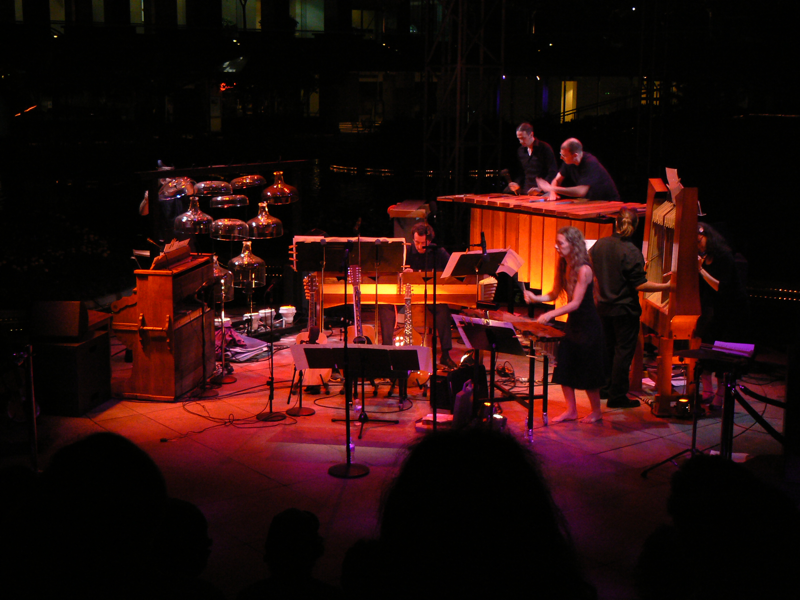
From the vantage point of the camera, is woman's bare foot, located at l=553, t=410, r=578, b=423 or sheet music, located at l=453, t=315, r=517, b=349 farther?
woman's bare foot, located at l=553, t=410, r=578, b=423

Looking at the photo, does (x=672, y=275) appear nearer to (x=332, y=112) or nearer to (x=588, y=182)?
(x=588, y=182)

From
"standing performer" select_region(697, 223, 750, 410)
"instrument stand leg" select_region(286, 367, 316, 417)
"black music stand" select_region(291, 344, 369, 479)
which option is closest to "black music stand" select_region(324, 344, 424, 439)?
"black music stand" select_region(291, 344, 369, 479)

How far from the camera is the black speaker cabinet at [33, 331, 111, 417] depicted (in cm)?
720

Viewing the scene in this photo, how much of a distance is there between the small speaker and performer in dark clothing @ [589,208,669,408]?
15.5ft

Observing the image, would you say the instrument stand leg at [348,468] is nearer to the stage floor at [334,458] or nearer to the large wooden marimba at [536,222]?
the stage floor at [334,458]

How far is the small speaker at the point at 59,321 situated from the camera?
7219 mm

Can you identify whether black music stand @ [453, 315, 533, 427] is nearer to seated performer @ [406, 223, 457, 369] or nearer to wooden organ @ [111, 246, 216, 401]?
seated performer @ [406, 223, 457, 369]

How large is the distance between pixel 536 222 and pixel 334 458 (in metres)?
4.09

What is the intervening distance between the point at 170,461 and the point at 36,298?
5.64 meters

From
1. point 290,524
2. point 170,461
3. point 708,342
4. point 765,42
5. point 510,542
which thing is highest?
point 765,42

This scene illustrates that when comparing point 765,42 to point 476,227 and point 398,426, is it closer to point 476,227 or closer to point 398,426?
point 476,227

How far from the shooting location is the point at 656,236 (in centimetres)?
787

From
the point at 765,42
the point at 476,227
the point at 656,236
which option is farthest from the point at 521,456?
the point at 765,42

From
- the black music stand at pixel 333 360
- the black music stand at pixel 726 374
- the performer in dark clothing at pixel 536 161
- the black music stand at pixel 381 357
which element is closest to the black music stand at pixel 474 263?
the black music stand at pixel 381 357
